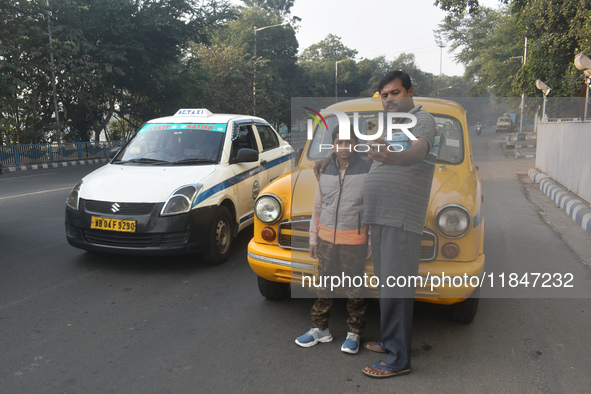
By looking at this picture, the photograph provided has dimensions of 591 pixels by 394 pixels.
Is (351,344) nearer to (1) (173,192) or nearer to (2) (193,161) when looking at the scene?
(1) (173,192)

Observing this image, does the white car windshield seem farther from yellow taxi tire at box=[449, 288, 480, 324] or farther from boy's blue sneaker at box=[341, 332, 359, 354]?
yellow taxi tire at box=[449, 288, 480, 324]

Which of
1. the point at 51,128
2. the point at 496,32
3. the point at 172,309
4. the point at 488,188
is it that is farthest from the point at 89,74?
the point at 496,32

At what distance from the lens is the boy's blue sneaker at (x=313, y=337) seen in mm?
3426

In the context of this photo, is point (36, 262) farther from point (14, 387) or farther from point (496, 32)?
point (496, 32)

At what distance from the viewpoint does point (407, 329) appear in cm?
295

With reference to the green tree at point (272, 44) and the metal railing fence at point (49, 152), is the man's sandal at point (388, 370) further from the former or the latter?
the green tree at point (272, 44)

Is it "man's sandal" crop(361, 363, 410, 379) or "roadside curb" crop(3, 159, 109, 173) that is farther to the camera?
"roadside curb" crop(3, 159, 109, 173)

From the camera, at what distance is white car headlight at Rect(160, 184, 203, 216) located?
16.1ft

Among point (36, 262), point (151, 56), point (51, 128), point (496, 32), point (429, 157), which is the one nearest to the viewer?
point (429, 157)

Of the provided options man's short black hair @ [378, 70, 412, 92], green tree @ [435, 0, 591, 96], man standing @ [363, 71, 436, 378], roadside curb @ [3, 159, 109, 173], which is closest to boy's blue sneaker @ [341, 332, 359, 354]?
man standing @ [363, 71, 436, 378]

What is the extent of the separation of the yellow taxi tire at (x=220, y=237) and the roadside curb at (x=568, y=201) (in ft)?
16.8

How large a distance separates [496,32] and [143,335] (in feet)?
Result: 165

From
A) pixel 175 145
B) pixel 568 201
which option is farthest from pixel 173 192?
pixel 568 201

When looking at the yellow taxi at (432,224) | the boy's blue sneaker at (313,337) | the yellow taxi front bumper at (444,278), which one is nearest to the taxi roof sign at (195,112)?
the yellow taxi at (432,224)
